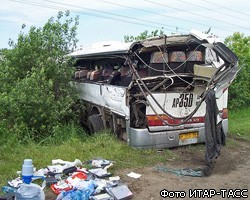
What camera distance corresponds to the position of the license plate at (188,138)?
23.8ft

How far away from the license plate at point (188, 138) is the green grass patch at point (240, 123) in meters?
2.02

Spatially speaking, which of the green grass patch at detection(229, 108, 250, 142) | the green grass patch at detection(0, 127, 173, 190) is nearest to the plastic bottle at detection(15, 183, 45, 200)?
the green grass patch at detection(0, 127, 173, 190)

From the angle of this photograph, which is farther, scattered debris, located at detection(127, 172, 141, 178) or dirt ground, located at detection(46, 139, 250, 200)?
scattered debris, located at detection(127, 172, 141, 178)

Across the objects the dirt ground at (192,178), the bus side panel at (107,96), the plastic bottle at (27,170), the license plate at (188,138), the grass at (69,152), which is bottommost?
the dirt ground at (192,178)

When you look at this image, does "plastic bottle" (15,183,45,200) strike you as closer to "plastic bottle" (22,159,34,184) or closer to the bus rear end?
"plastic bottle" (22,159,34,184)

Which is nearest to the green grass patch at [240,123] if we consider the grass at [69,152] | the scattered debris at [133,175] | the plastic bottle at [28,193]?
the grass at [69,152]

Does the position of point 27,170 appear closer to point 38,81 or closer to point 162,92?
point 162,92

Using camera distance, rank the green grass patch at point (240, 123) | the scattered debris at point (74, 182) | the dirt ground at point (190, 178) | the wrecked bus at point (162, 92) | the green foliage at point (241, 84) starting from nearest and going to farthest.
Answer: the scattered debris at point (74, 182) → the dirt ground at point (190, 178) → the wrecked bus at point (162, 92) → the green grass patch at point (240, 123) → the green foliage at point (241, 84)

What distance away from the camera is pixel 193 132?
738cm

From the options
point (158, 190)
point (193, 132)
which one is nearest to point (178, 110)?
point (193, 132)

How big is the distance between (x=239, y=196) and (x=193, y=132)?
2469 millimetres

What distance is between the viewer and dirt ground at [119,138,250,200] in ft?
16.9

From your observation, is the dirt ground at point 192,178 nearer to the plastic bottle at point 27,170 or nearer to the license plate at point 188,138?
the license plate at point 188,138

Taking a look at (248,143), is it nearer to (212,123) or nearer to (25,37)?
(212,123)
